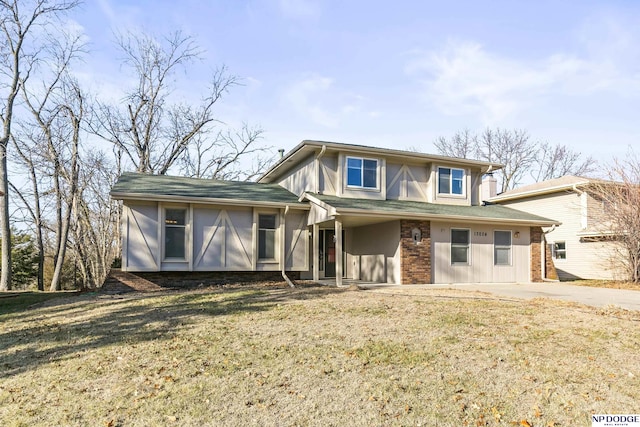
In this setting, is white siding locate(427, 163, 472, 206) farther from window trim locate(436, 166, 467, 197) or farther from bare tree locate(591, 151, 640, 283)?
bare tree locate(591, 151, 640, 283)

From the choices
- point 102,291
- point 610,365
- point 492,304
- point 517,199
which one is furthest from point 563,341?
point 517,199

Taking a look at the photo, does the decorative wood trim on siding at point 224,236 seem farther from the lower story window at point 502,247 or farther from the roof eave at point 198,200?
the lower story window at point 502,247

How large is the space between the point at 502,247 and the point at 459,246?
1.89 m

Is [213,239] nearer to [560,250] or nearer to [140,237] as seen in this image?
[140,237]

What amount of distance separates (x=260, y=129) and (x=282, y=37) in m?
14.1

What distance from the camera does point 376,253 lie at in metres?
14.4

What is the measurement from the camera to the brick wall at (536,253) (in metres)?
15.1

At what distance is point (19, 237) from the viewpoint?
21844 mm

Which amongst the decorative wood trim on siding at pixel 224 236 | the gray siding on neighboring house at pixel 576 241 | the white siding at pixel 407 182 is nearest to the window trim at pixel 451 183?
the white siding at pixel 407 182

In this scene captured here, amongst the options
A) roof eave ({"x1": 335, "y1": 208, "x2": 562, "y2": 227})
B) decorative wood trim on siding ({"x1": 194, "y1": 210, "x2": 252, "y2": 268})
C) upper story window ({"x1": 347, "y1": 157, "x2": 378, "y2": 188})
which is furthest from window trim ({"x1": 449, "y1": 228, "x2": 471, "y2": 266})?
decorative wood trim on siding ({"x1": 194, "y1": 210, "x2": 252, "y2": 268})

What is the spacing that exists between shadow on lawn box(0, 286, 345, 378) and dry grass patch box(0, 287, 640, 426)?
0.14 feet

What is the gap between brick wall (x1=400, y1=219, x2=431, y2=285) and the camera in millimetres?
12922

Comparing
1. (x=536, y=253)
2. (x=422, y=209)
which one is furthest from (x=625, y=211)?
(x=422, y=209)

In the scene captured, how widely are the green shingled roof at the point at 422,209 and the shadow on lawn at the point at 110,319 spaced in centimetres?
296
